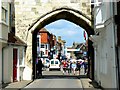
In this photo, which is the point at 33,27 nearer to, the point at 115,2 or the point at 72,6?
the point at 72,6

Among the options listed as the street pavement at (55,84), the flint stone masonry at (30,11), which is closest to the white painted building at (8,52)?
the flint stone masonry at (30,11)

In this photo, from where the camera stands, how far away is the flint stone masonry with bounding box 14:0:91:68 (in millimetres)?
34312

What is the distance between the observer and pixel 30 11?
34500 mm

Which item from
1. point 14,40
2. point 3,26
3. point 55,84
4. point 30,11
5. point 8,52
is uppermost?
point 30,11

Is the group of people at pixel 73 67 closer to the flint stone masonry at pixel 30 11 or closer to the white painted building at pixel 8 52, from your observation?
the flint stone masonry at pixel 30 11

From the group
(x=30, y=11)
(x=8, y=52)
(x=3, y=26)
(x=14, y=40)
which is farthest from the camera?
(x=30, y=11)

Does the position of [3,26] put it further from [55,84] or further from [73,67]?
[73,67]

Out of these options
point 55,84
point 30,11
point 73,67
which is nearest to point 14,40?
point 30,11

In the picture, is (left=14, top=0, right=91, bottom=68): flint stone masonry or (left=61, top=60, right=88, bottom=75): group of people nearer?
(left=14, top=0, right=91, bottom=68): flint stone masonry

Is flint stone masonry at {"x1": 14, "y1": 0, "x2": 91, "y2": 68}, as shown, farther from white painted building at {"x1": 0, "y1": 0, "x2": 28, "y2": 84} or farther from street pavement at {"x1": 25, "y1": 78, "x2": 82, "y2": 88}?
street pavement at {"x1": 25, "y1": 78, "x2": 82, "y2": 88}

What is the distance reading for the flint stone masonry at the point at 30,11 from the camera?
34312mm

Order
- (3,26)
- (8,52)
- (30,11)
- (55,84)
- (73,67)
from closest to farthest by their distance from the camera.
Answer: (3,26)
(55,84)
(8,52)
(30,11)
(73,67)

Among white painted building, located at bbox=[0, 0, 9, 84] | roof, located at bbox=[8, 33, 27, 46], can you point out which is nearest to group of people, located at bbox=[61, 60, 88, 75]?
roof, located at bbox=[8, 33, 27, 46]

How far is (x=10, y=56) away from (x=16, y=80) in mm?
2222
